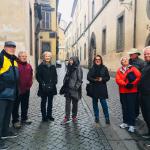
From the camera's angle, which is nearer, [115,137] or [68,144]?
[68,144]

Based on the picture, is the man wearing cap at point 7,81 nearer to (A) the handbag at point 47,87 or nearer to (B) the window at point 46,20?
(A) the handbag at point 47,87

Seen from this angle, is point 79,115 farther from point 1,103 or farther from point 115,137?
point 1,103

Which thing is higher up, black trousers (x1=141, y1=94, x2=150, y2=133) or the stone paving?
black trousers (x1=141, y1=94, x2=150, y2=133)

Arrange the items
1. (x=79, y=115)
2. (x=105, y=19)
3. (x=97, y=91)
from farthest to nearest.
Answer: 1. (x=105, y=19)
2. (x=79, y=115)
3. (x=97, y=91)

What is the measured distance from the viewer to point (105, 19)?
21.7 meters

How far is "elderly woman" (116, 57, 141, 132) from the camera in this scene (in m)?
5.54

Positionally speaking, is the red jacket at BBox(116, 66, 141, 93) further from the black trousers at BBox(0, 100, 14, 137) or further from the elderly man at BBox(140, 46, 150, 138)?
the black trousers at BBox(0, 100, 14, 137)

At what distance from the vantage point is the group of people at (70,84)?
486cm

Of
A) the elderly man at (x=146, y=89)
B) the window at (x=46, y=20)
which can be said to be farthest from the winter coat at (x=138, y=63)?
the window at (x=46, y=20)

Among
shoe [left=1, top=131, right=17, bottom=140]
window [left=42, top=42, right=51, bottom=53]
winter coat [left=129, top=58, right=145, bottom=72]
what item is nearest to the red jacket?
winter coat [left=129, top=58, right=145, bottom=72]

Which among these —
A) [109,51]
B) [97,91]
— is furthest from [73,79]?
[109,51]

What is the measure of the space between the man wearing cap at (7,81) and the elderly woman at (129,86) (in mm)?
2224

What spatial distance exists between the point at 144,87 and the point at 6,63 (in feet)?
8.48

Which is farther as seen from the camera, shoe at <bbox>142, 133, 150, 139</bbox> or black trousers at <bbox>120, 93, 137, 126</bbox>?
black trousers at <bbox>120, 93, 137, 126</bbox>
